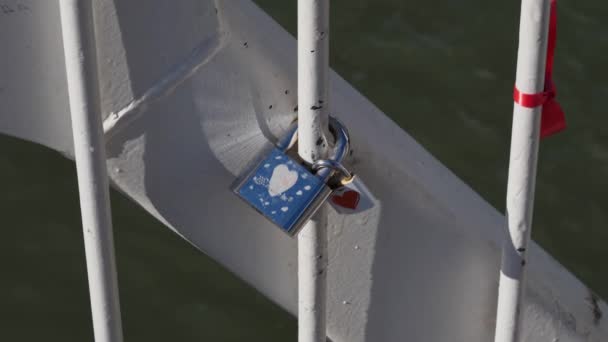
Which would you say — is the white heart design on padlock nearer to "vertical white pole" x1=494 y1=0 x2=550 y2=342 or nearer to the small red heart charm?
the small red heart charm

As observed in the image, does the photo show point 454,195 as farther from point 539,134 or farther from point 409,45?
point 409,45

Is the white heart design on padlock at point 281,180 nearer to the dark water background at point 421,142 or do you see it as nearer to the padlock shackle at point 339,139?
the padlock shackle at point 339,139

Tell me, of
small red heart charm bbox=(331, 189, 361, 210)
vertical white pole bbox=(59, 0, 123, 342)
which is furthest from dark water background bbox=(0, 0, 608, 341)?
small red heart charm bbox=(331, 189, 361, 210)

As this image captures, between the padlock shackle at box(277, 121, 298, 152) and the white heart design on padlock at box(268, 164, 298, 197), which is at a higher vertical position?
the padlock shackle at box(277, 121, 298, 152)

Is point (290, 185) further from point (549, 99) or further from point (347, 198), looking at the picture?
point (549, 99)

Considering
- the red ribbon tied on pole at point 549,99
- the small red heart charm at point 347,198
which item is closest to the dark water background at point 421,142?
the small red heart charm at point 347,198

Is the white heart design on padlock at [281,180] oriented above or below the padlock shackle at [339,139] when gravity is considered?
below

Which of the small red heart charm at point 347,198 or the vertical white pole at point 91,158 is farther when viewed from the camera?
the small red heart charm at point 347,198

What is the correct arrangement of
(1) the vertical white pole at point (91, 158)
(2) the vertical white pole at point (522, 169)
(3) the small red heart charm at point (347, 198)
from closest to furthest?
1. (2) the vertical white pole at point (522, 169)
2. (1) the vertical white pole at point (91, 158)
3. (3) the small red heart charm at point (347, 198)
